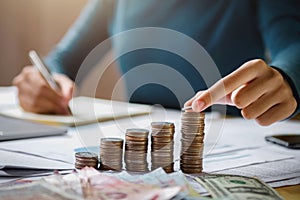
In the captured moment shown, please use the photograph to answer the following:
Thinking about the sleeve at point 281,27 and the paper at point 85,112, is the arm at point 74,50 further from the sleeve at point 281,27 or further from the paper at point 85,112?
the sleeve at point 281,27

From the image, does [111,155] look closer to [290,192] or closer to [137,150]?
[137,150]

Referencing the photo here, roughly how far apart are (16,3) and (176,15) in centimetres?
153

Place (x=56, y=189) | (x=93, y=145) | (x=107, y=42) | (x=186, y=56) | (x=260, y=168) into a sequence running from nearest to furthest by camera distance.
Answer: (x=56, y=189) → (x=260, y=168) → (x=93, y=145) → (x=186, y=56) → (x=107, y=42)

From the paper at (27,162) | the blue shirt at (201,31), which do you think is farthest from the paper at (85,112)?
the paper at (27,162)

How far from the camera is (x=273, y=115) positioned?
98cm

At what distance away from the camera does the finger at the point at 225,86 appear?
2.76 ft

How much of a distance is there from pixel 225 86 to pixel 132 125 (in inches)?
18.9

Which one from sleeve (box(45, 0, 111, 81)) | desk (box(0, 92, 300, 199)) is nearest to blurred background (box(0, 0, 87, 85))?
sleeve (box(45, 0, 111, 81))

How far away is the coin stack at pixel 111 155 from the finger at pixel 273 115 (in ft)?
0.96

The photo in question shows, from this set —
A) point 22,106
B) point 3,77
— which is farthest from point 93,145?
point 3,77

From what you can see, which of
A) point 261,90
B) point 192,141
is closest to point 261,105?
point 261,90

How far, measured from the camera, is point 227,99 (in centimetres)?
91

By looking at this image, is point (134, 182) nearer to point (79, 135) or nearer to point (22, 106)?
point (79, 135)

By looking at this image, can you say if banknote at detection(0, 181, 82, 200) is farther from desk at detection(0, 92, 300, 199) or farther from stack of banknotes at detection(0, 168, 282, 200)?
desk at detection(0, 92, 300, 199)
